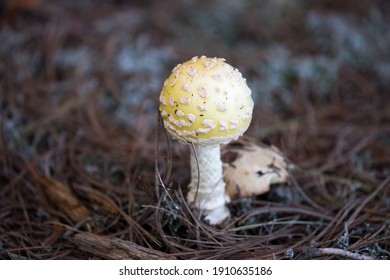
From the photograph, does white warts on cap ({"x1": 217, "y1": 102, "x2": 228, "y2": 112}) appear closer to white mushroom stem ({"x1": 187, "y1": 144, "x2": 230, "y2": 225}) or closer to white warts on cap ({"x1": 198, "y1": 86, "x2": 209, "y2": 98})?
white warts on cap ({"x1": 198, "y1": 86, "x2": 209, "y2": 98})

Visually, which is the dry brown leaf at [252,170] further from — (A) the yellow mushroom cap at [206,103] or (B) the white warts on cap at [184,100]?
(B) the white warts on cap at [184,100]

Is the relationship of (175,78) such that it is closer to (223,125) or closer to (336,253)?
(223,125)

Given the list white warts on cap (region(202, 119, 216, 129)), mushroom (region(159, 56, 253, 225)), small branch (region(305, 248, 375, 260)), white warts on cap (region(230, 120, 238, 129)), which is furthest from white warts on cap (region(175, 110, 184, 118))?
small branch (region(305, 248, 375, 260))

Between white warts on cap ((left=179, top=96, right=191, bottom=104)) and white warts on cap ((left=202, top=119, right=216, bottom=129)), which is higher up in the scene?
white warts on cap ((left=179, top=96, right=191, bottom=104))

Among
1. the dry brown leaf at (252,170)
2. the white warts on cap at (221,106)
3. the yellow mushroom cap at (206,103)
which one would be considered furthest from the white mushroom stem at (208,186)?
the white warts on cap at (221,106)

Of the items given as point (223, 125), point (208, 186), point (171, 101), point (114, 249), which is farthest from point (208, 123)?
point (114, 249)

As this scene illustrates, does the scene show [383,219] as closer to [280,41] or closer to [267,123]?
[267,123]
